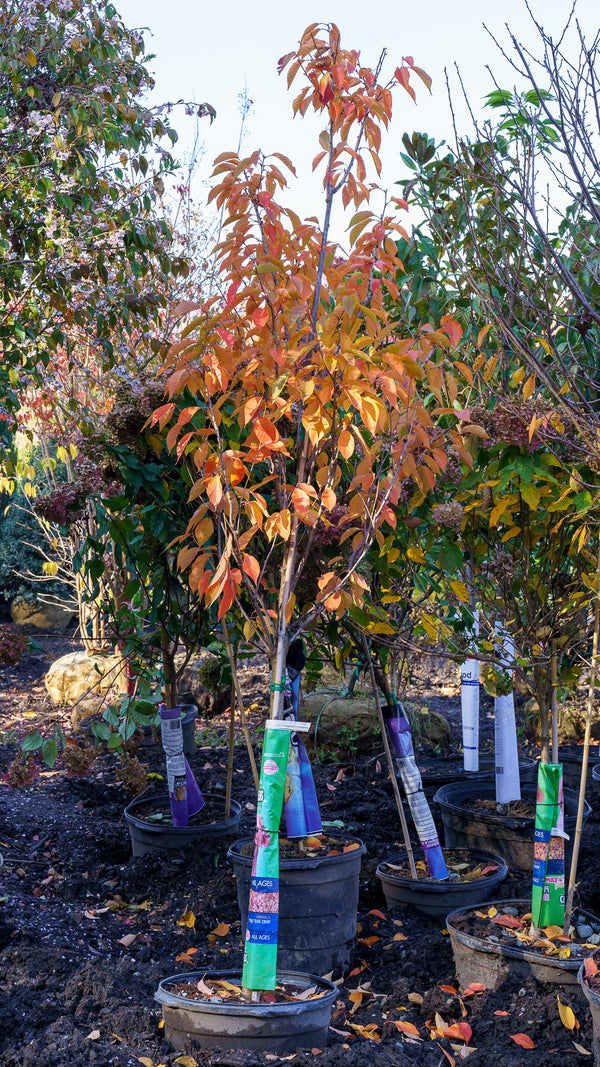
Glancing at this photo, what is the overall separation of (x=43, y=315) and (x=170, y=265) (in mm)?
721

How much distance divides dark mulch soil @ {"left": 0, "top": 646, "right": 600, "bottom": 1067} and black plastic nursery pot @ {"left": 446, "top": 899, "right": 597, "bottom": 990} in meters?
0.03

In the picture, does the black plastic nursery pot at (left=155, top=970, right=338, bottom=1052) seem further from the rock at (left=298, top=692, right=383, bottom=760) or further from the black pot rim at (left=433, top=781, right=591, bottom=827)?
the rock at (left=298, top=692, right=383, bottom=760)

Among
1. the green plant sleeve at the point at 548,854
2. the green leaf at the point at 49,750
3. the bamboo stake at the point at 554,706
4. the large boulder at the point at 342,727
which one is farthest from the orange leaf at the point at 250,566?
the large boulder at the point at 342,727

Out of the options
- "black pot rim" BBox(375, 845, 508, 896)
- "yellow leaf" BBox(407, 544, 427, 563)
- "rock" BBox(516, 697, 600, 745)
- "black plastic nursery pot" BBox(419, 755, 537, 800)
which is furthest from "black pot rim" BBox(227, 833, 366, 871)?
"rock" BBox(516, 697, 600, 745)

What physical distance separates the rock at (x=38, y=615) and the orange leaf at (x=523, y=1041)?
9295 millimetres

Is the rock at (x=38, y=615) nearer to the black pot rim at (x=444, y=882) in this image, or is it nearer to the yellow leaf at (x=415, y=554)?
the black pot rim at (x=444, y=882)

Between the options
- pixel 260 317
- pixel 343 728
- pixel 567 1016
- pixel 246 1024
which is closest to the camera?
pixel 246 1024

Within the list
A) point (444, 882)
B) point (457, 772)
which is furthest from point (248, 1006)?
point (457, 772)

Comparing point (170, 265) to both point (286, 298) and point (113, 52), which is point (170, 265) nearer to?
point (113, 52)

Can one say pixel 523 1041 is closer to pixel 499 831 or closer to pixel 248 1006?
pixel 248 1006

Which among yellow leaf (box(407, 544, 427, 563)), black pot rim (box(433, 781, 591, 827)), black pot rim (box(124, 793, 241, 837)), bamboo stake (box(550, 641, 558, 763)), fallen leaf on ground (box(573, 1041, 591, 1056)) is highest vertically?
yellow leaf (box(407, 544, 427, 563))

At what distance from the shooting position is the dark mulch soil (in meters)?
2.16

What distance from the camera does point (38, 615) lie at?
429 inches

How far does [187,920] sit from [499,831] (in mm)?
1346
